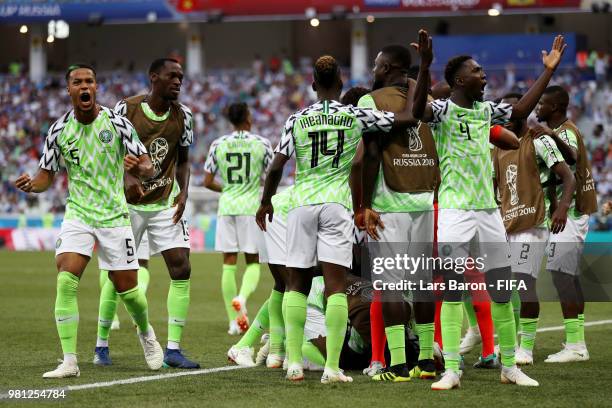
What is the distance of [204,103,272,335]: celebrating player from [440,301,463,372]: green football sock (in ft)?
18.9

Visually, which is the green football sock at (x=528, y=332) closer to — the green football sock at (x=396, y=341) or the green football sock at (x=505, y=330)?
the green football sock at (x=505, y=330)

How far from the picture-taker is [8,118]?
150 ft

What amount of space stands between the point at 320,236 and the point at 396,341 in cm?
100

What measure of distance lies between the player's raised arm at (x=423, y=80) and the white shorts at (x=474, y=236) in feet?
2.44

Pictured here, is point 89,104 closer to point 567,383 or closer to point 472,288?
point 472,288

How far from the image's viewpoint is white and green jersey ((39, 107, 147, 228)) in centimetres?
876

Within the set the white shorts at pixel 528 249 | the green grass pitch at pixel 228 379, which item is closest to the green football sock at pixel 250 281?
the green grass pitch at pixel 228 379

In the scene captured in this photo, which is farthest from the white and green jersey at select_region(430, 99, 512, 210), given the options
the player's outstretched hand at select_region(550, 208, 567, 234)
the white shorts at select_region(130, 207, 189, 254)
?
the white shorts at select_region(130, 207, 189, 254)

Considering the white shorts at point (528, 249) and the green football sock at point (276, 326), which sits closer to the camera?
the green football sock at point (276, 326)

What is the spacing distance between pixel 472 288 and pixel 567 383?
1053 mm

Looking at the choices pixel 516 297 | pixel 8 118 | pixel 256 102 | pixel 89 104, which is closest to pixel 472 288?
pixel 516 297

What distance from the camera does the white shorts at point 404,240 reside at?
28.0 ft

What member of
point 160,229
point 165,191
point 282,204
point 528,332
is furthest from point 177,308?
point 528,332

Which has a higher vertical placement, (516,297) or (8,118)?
(8,118)
